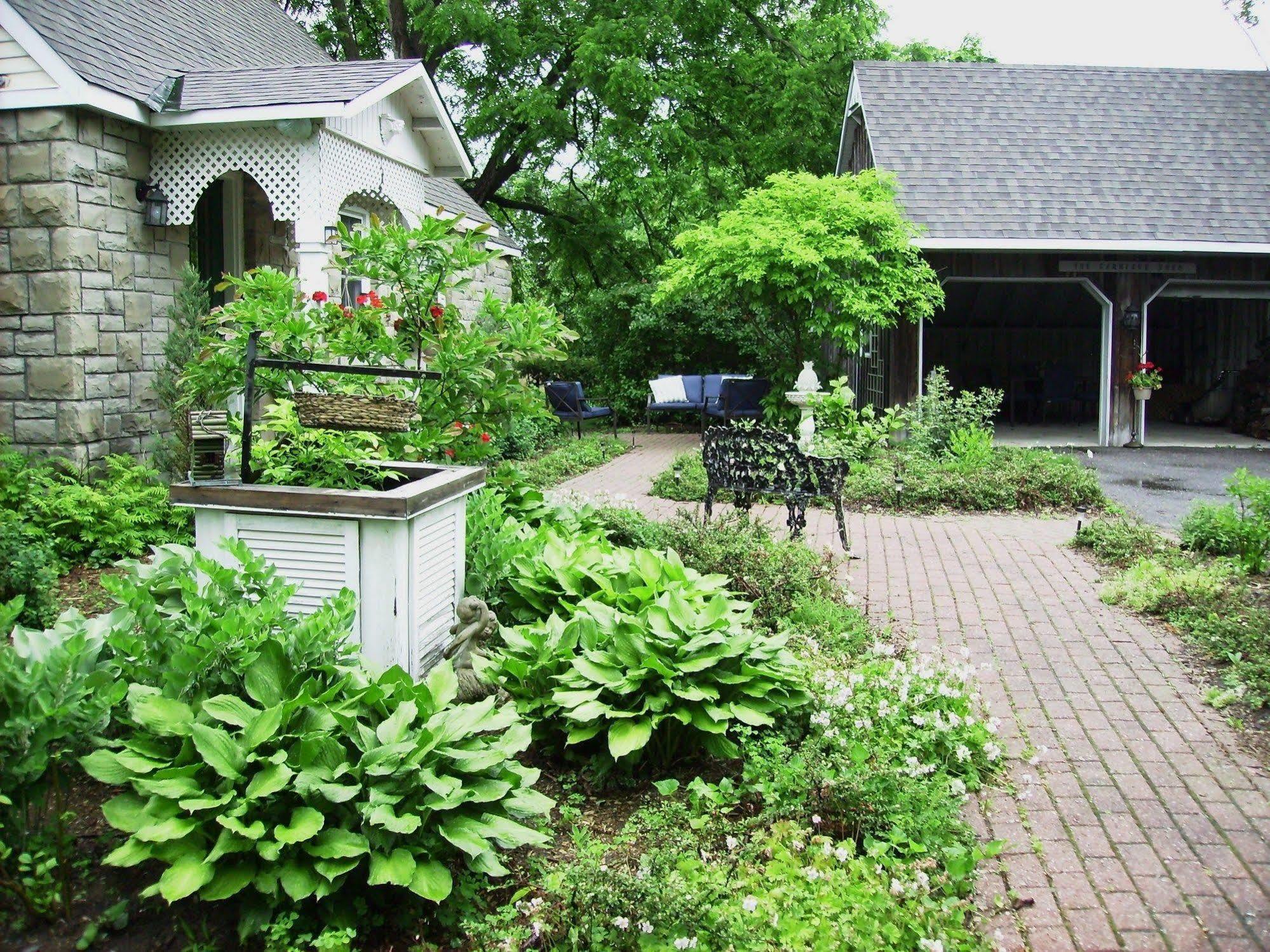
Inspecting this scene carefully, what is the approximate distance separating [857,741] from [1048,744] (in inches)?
40.3

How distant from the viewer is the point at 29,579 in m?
6.05

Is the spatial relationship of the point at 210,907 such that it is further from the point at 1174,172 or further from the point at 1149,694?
the point at 1174,172

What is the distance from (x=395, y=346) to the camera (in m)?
5.73

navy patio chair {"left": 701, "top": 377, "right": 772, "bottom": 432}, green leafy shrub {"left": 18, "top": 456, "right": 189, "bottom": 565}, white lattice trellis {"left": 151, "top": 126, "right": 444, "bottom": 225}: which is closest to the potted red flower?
navy patio chair {"left": 701, "top": 377, "right": 772, "bottom": 432}

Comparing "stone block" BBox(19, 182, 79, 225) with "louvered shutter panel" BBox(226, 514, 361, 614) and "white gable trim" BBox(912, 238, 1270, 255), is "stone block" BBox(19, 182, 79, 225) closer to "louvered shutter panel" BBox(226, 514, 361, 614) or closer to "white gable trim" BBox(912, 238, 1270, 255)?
"louvered shutter panel" BBox(226, 514, 361, 614)

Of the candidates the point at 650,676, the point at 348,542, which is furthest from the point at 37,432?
the point at 650,676

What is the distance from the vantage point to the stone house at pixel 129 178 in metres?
8.03

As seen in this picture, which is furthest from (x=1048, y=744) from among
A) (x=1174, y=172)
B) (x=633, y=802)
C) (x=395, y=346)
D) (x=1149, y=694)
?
(x=1174, y=172)

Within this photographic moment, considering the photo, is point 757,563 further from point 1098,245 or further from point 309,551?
point 1098,245

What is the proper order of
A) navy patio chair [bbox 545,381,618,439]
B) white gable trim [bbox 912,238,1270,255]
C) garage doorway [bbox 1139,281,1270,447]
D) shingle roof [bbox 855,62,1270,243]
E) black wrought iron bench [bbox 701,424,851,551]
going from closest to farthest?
black wrought iron bench [bbox 701,424,851,551], white gable trim [bbox 912,238,1270,255], shingle roof [bbox 855,62,1270,243], navy patio chair [bbox 545,381,618,439], garage doorway [bbox 1139,281,1270,447]

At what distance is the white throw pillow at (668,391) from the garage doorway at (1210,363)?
6.44 m

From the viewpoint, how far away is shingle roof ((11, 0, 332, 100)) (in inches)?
326

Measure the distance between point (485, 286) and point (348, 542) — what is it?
40.3ft

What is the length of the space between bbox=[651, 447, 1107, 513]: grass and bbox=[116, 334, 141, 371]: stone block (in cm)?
452
